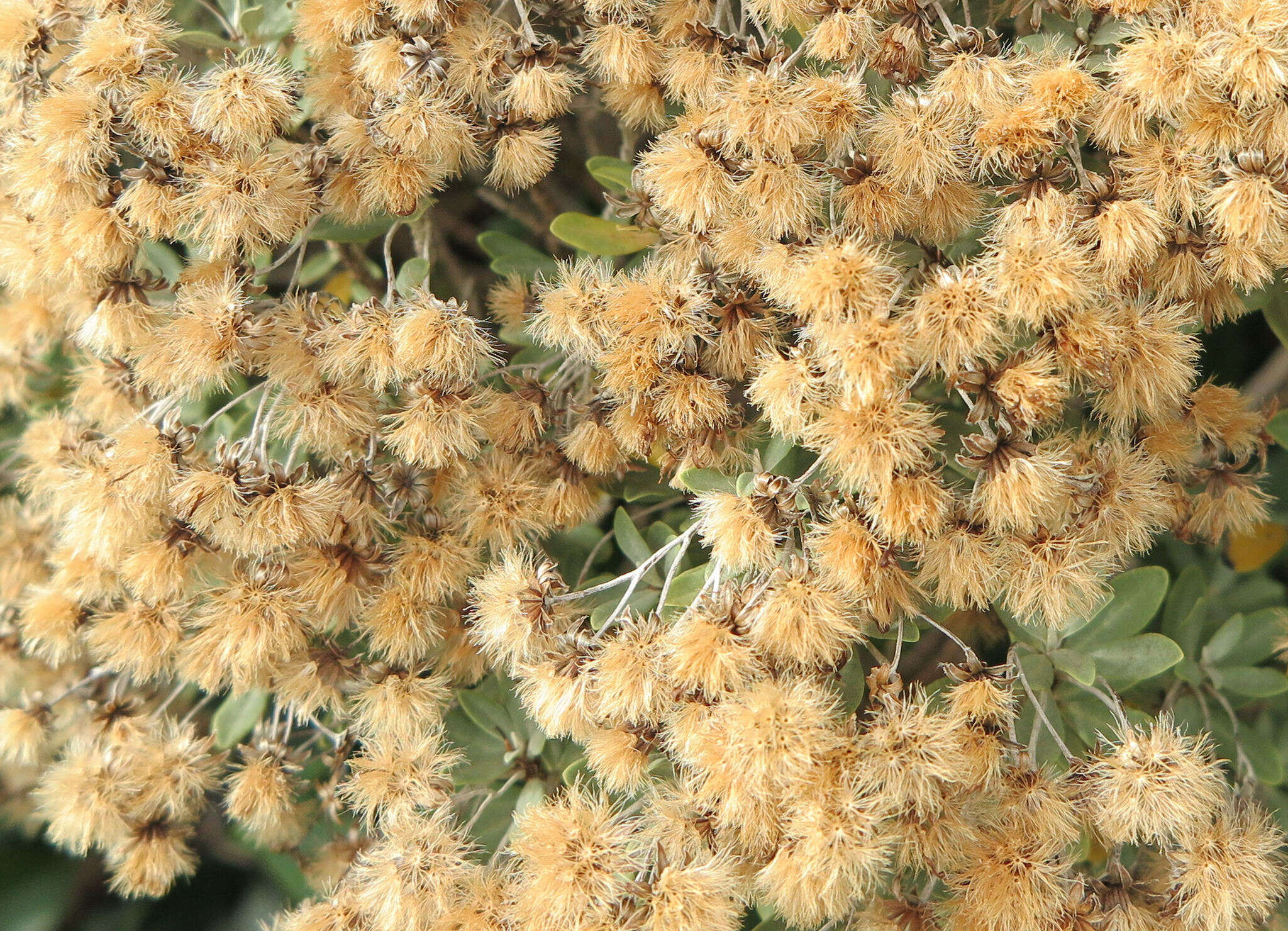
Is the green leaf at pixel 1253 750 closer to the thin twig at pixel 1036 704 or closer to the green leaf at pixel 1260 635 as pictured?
the green leaf at pixel 1260 635

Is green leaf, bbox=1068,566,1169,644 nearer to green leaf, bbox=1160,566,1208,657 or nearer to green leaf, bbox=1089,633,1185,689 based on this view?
green leaf, bbox=1089,633,1185,689

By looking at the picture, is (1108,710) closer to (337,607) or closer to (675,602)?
(675,602)

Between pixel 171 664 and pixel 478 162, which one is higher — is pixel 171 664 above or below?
below

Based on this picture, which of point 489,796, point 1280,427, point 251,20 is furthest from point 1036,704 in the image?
point 251,20

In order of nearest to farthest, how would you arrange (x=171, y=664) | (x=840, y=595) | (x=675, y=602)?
(x=840, y=595) → (x=675, y=602) → (x=171, y=664)

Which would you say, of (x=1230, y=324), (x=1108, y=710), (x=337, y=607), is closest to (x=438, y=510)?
(x=337, y=607)

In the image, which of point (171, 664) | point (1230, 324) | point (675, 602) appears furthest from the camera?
point (1230, 324)

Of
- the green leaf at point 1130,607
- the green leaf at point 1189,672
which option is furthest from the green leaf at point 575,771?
the green leaf at point 1189,672
